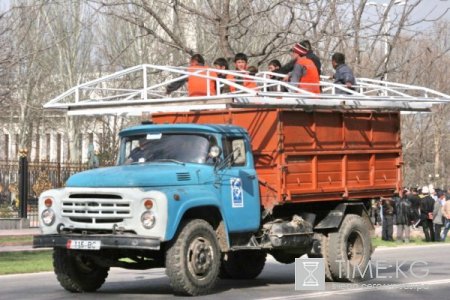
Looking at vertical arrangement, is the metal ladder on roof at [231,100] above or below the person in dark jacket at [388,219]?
above

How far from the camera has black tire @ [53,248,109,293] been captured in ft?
47.8

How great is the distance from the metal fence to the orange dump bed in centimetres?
1787

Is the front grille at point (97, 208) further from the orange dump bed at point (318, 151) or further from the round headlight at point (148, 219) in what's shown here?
the orange dump bed at point (318, 151)

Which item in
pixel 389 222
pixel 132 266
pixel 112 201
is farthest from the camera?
pixel 389 222

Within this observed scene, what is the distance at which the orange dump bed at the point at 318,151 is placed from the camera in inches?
614

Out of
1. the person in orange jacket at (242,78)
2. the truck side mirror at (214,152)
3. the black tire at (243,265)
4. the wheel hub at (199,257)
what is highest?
the person in orange jacket at (242,78)

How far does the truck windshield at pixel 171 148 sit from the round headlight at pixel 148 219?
148 cm

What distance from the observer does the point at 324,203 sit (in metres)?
17.2

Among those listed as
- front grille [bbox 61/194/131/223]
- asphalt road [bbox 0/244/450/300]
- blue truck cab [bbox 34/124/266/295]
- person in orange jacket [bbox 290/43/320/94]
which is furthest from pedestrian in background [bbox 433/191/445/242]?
front grille [bbox 61/194/131/223]

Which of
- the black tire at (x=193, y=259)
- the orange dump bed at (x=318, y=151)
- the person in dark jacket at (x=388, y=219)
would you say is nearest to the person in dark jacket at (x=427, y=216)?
the person in dark jacket at (x=388, y=219)

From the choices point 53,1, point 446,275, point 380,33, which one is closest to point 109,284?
point 446,275

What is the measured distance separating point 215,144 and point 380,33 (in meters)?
9.90

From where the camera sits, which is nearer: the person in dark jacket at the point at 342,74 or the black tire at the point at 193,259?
the black tire at the point at 193,259

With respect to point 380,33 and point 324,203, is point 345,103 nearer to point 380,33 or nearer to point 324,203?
point 324,203
